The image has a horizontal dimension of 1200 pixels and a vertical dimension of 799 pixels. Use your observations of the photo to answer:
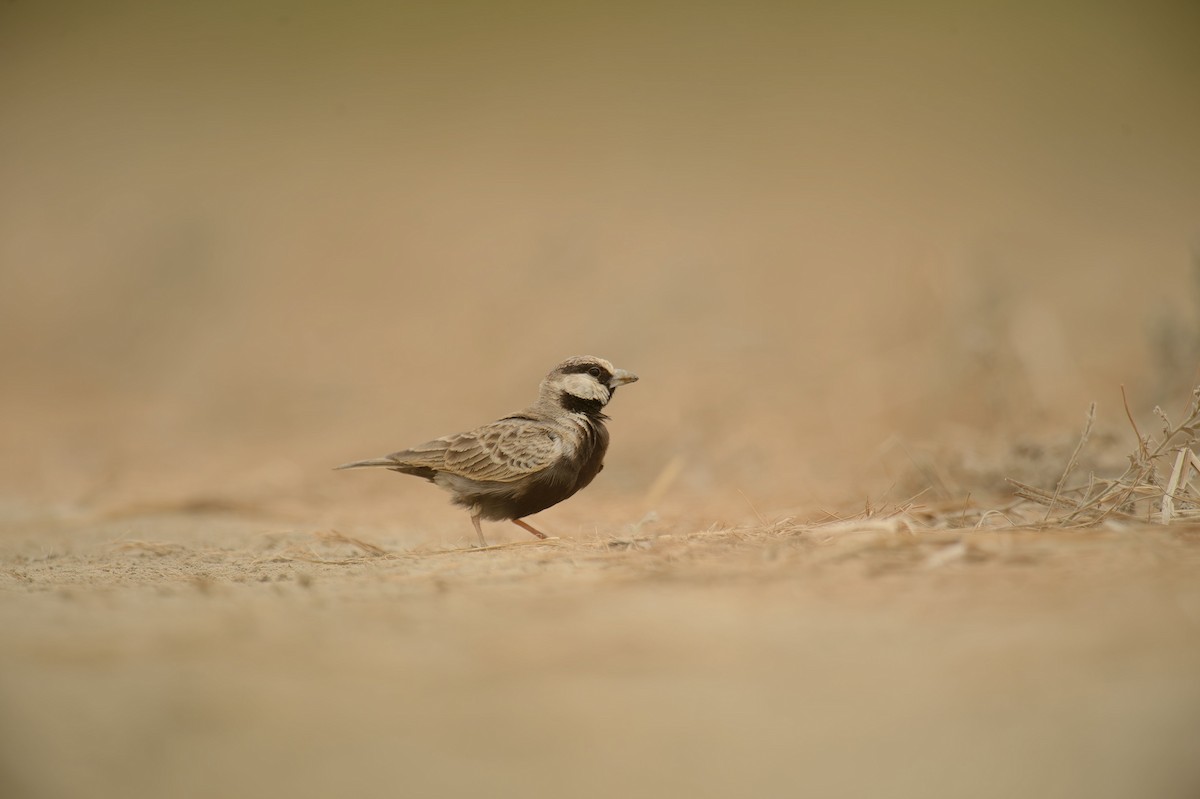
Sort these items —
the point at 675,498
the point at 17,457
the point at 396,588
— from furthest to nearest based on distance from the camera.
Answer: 1. the point at 17,457
2. the point at 675,498
3. the point at 396,588

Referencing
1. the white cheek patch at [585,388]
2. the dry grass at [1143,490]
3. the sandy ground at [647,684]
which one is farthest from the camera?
the white cheek patch at [585,388]

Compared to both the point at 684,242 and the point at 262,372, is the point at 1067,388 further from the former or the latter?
the point at 262,372

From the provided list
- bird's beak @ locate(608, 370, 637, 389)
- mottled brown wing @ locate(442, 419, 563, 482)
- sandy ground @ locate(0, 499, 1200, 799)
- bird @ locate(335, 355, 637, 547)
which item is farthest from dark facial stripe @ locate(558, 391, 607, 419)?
sandy ground @ locate(0, 499, 1200, 799)

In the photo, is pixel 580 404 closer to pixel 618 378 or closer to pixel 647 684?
pixel 618 378

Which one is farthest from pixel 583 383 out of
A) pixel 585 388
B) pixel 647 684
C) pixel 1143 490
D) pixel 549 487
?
pixel 647 684

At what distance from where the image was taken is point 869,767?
101 inches

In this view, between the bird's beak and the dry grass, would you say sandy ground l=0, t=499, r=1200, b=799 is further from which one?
the bird's beak

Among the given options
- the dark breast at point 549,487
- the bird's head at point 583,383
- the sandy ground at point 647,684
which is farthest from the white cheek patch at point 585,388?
the sandy ground at point 647,684

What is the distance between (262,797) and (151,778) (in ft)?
0.97

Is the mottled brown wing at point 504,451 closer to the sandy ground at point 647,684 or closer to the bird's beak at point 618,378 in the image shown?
the bird's beak at point 618,378

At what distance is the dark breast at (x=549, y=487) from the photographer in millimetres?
5652

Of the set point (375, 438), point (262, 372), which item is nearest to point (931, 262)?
point (375, 438)

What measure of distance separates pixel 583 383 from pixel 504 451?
0.72m

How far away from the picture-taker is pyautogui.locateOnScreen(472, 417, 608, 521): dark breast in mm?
5652
